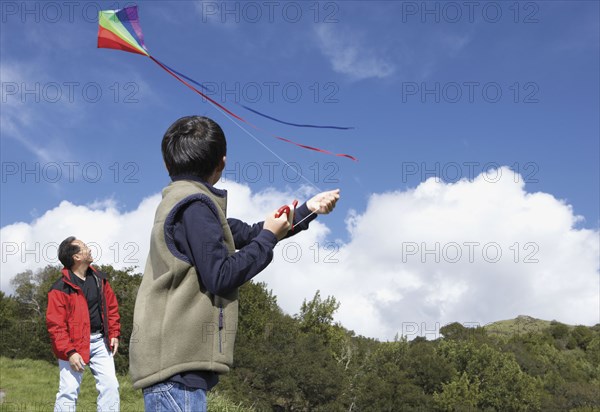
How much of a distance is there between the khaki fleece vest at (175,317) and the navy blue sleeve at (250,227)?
2.03 feet

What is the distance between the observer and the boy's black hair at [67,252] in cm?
589

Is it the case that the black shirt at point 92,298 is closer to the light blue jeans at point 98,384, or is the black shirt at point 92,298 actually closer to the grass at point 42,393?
the light blue jeans at point 98,384

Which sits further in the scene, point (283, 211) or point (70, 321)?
point (70, 321)

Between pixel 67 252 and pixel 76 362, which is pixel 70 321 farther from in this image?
pixel 67 252

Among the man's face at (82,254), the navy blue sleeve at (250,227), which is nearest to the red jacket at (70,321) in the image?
the man's face at (82,254)

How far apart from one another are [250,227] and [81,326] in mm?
3295

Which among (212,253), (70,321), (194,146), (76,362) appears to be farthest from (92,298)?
(212,253)

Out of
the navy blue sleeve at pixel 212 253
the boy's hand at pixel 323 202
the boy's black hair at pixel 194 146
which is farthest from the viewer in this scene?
the boy's hand at pixel 323 202

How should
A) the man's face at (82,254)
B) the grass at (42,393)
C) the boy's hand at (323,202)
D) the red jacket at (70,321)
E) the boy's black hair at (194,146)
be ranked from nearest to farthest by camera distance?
1. the boy's black hair at (194,146)
2. the boy's hand at (323,202)
3. the red jacket at (70,321)
4. the man's face at (82,254)
5. the grass at (42,393)

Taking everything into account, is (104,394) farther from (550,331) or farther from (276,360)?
(550,331)

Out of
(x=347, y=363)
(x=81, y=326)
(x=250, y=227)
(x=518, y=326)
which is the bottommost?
(x=81, y=326)

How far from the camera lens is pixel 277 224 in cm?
249

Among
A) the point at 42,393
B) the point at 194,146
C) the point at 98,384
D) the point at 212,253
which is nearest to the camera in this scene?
the point at 212,253

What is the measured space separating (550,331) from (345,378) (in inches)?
2758
